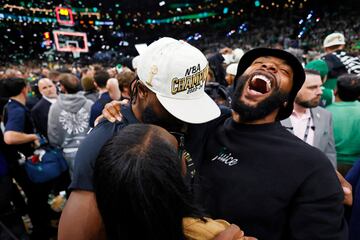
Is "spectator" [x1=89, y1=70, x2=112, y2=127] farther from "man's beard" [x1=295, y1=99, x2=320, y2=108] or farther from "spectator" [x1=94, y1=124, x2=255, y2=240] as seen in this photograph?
"spectator" [x1=94, y1=124, x2=255, y2=240]

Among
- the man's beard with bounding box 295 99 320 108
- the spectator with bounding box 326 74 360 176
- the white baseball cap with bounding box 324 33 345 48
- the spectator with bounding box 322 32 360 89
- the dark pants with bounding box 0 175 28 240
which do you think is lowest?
the dark pants with bounding box 0 175 28 240

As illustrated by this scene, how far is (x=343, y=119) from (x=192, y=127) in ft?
7.46

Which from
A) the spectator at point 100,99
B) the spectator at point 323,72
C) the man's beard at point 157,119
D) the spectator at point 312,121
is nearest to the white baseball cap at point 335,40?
the spectator at point 323,72

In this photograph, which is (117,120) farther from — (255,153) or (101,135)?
(255,153)

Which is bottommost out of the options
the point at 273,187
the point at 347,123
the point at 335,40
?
the point at 347,123

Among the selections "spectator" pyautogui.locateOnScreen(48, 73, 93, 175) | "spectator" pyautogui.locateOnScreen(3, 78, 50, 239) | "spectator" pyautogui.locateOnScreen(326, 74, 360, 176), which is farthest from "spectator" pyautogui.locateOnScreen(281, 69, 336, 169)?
"spectator" pyautogui.locateOnScreen(3, 78, 50, 239)

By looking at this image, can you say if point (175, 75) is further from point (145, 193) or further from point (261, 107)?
point (145, 193)

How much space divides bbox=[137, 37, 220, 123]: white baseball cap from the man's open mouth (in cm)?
44

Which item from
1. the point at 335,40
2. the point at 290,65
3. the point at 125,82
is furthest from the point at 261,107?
the point at 335,40

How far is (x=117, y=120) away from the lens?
4.33 ft

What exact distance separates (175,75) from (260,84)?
25.4 inches

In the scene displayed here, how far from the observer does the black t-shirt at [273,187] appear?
1222 millimetres

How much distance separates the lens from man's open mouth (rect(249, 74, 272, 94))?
164cm

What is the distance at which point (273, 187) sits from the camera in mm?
1310
